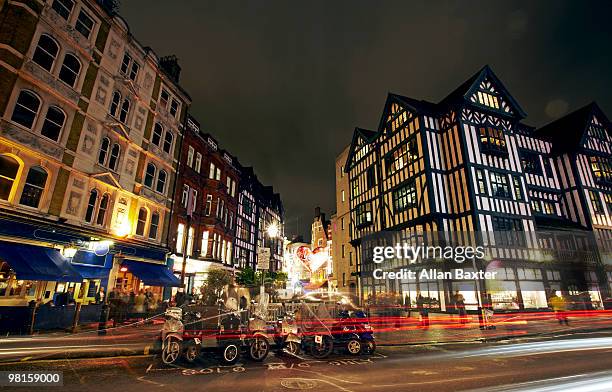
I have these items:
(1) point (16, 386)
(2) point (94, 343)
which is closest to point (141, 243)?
(2) point (94, 343)

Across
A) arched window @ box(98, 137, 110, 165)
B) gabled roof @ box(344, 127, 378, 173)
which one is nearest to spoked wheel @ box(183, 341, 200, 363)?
arched window @ box(98, 137, 110, 165)

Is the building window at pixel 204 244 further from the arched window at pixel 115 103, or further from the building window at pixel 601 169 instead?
the building window at pixel 601 169

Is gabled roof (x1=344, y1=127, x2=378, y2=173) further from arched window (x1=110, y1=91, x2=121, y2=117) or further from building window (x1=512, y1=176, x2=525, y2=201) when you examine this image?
arched window (x1=110, y1=91, x2=121, y2=117)

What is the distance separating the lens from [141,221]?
61.6 feet

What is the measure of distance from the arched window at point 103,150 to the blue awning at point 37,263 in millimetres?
5752

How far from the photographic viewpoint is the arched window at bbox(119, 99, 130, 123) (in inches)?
707

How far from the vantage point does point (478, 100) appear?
29359mm

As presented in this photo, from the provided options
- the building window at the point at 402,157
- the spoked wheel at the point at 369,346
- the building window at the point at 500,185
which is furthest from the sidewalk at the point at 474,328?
the building window at the point at 402,157

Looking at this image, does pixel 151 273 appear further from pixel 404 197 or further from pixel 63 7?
pixel 404 197

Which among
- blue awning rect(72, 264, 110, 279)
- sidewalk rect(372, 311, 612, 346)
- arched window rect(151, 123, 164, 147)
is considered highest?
arched window rect(151, 123, 164, 147)

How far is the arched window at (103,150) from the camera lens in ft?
53.7

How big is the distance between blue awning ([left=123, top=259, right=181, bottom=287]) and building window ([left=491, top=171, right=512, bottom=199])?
28.8m

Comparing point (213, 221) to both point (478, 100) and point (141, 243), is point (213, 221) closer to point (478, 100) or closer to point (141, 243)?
point (141, 243)

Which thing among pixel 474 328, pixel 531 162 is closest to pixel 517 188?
pixel 531 162
